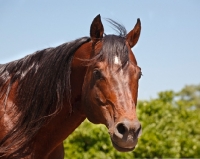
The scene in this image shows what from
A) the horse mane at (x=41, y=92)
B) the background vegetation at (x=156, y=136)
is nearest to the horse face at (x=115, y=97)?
the horse mane at (x=41, y=92)

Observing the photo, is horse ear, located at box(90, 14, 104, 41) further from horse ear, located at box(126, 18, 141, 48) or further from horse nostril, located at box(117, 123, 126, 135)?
horse nostril, located at box(117, 123, 126, 135)

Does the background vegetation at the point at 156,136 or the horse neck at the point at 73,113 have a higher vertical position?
the horse neck at the point at 73,113

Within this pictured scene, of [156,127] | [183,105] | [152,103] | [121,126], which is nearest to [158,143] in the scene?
[156,127]

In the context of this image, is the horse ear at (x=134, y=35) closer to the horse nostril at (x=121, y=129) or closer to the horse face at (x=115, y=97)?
the horse face at (x=115, y=97)

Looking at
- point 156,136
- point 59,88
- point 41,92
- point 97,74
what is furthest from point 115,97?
point 156,136

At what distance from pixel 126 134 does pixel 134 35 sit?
1.03 m

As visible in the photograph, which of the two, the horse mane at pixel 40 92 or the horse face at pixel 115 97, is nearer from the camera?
the horse face at pixel 115 97

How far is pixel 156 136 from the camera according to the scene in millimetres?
8961

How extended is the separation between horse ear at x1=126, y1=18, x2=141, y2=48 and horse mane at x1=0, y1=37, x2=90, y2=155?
0.33 metres

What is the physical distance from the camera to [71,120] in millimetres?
3570

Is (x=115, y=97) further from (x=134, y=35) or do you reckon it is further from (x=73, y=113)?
(x=134, y=35)

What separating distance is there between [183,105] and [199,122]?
0.57 m

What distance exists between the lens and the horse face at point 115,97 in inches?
116

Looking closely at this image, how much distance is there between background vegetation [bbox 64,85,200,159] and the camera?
8.50 m
